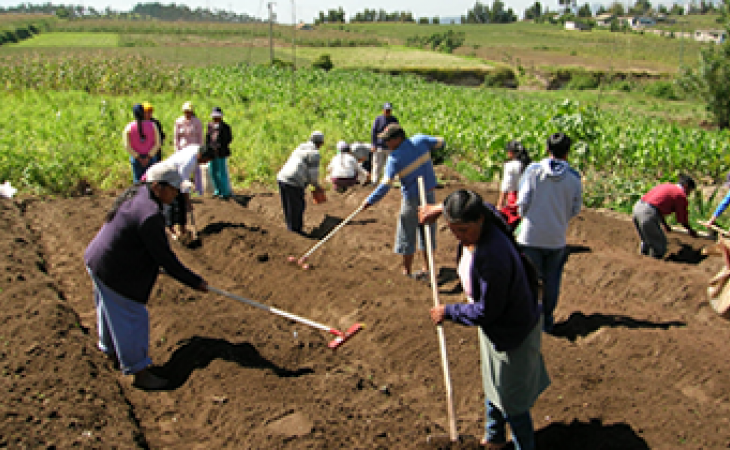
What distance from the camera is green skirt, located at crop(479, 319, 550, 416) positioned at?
3.47 meters

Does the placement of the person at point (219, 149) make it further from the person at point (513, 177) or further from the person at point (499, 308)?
the person at point (499, 308)


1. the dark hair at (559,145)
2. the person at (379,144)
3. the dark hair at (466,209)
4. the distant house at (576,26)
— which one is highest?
the dark hair at (466,209)

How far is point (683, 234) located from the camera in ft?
30.0

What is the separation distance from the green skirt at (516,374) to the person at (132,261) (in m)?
2.54

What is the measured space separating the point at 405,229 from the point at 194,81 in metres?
21.7

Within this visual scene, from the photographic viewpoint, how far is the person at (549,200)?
5398 millimetres

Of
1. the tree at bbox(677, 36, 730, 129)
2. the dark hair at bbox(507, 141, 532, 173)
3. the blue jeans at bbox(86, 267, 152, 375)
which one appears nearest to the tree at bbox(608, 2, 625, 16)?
the tree at bbox(677, 36, 730, 129)

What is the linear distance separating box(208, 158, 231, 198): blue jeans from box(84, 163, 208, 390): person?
249 inches

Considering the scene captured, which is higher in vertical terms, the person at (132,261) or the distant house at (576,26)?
the person at (132,261)

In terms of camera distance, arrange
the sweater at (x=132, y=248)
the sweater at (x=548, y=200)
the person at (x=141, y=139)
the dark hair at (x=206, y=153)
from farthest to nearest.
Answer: the person at (x=141, y=139) → the dark hair at (x=206, y=153) → the sweater at (x=548, y=200) → the sweater at (x=132, y=248)

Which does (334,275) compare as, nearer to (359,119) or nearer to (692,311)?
(692,311)

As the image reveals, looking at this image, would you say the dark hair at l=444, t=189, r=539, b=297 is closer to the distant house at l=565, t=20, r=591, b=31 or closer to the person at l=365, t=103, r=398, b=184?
the person at l=365, t=103, r=398, b=184

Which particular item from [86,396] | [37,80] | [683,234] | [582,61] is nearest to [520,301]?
[86,396]

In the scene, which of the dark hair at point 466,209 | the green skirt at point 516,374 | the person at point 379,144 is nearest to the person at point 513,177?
the person at point 379,144
